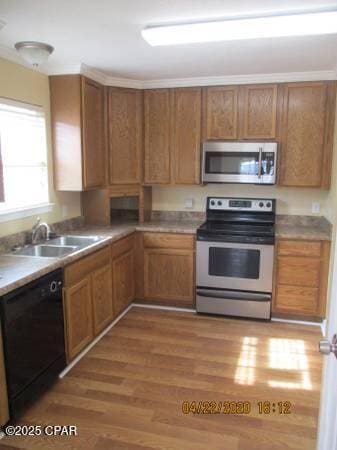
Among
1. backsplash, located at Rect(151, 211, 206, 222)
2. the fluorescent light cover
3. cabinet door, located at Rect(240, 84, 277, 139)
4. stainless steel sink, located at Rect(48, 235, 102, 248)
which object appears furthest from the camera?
backsplash, located at Rect(151, 211, 206, 222)

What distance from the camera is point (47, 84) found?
327 cm

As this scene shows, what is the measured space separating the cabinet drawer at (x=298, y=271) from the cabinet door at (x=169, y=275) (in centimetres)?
87

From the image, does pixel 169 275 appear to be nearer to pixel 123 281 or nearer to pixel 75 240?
pixel 123 281

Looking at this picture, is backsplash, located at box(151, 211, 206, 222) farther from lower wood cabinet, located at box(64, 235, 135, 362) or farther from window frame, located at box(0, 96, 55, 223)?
window frame, located at box(0, 96, 55, 223)

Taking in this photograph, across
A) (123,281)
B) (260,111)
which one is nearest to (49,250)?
(123,281)

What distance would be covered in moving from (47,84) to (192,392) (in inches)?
110

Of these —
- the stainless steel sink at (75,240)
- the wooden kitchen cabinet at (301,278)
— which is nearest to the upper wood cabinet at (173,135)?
the stainless steel sink at (75,240)

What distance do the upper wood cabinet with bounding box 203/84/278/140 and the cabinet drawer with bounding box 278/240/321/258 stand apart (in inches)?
41.6

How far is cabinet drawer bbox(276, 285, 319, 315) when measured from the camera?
3.44 metres

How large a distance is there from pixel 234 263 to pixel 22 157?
214 centimetres

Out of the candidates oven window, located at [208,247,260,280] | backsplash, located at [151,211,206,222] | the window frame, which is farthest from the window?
oven window, located at [208,247,260,280]

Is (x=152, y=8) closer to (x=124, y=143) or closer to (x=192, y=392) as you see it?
(x=124, y=143)

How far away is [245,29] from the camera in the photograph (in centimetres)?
224

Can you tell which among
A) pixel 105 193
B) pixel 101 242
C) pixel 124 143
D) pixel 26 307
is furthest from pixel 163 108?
pixel 26 307
